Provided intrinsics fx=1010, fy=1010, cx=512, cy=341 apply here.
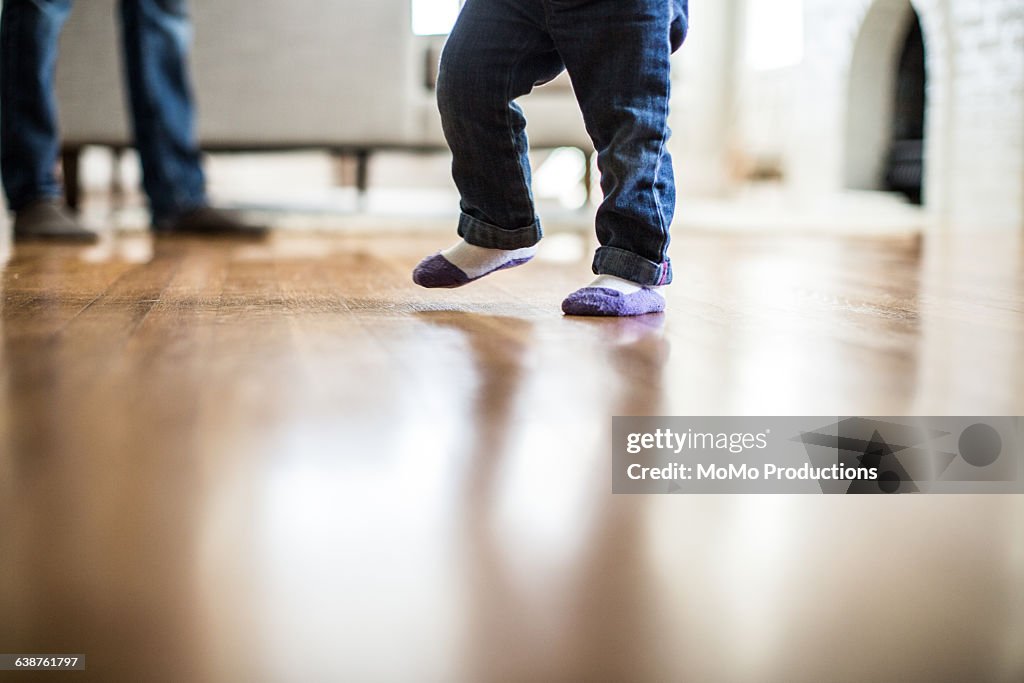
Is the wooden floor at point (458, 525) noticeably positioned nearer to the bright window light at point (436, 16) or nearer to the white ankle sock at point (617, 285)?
the white ankle sock at point (617, 285)

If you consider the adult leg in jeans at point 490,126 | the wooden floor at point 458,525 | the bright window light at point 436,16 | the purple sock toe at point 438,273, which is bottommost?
the wooden floor at point 458,525

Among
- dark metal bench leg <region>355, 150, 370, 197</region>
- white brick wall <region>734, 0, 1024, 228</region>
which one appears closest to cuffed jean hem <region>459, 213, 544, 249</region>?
dark metal bench leg <region>355, 150, 370, 197</region>

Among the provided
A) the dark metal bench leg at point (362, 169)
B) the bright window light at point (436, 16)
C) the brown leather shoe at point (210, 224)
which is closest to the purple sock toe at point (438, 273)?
the brown leather shoe at point (210, 224)

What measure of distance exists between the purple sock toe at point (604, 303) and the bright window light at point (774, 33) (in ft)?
13.3

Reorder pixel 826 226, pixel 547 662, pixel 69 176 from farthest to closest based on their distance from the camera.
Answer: pixel 826 226
pixel 69 176
pixel 547 662

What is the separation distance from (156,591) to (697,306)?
29.6 inches

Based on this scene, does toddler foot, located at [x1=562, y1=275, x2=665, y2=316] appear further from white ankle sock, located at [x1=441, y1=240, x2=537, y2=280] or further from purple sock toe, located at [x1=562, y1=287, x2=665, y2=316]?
white ankle sock, located at [x1=441, y1=240, x2=537, y2=280]

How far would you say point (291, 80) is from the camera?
236 centimetres

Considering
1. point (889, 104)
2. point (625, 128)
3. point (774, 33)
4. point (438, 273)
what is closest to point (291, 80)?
point (438, 273)

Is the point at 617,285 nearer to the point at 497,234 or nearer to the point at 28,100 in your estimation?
the point at 497,234

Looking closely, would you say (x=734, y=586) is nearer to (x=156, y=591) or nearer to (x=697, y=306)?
(x=156, y=591)

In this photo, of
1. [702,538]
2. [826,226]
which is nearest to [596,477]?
[702,538]

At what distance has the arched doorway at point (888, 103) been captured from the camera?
3.97 m

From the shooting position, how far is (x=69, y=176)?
2416mm
